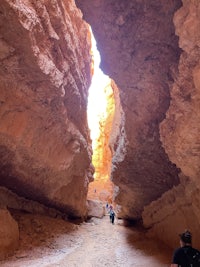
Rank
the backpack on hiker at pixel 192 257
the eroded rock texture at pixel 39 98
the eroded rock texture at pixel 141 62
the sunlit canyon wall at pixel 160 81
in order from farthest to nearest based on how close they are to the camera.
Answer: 1. the eroded rock texture at pixel 39 98
2. the eroded rock texture at pixel 141 62
3. the sunlit canyon wall at pixel 160 81
4. the backpack on hiker at pixel 192 257

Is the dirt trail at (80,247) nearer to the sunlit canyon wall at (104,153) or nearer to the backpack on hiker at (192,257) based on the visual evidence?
the backpack on hiker at (192,257)

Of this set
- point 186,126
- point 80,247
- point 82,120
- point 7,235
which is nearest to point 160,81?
point 186,126

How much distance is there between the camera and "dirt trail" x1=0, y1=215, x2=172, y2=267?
7.50 m

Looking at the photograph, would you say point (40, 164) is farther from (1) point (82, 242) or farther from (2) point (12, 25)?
(2) point (12, 25)

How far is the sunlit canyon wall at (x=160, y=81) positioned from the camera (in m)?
5.17

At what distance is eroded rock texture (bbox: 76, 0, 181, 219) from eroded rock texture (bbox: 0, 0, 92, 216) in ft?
4.47

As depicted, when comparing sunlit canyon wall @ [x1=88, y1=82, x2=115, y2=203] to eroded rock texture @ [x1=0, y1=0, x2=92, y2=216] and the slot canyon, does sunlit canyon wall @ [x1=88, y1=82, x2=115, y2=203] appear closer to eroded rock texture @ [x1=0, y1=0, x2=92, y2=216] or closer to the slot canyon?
the slot canyon

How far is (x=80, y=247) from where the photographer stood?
30.8ft

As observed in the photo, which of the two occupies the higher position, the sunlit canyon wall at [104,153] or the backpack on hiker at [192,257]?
the sunlit canyon wall at [104,153]

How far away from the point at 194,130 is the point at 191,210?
3158mm

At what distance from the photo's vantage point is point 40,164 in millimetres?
8867

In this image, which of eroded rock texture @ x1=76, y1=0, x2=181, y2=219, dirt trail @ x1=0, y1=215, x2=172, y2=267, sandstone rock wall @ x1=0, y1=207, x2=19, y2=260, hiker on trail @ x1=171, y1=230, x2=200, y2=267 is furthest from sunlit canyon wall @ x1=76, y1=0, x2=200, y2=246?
sandstone rock wall @ x1=0, y1=207, x2=19, y2=260

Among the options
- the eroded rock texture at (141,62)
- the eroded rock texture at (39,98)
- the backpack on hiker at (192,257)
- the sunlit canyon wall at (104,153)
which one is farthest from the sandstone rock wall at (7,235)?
the sunlit canyon wall at (104,153)

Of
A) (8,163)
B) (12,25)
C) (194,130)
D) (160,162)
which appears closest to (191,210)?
(160,162)
